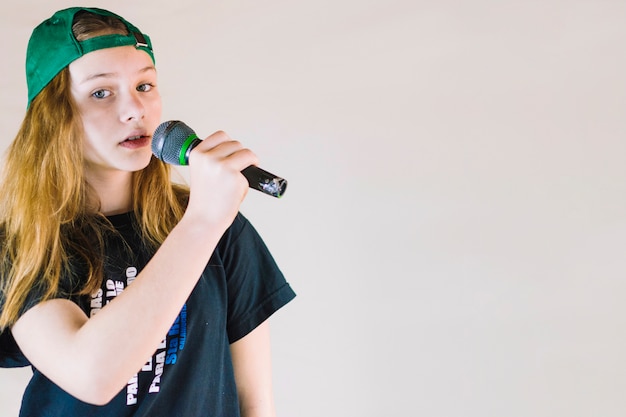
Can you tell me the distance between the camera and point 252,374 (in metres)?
1.62

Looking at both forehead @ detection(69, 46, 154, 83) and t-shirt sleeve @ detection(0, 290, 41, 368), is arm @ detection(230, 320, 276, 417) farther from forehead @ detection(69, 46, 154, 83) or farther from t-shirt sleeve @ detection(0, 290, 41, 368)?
forehead @ detection(69, 46, 154, 83)

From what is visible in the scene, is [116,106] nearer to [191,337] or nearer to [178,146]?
[178,146]

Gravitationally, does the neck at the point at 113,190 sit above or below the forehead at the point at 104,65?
below

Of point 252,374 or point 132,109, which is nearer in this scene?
point 132,109

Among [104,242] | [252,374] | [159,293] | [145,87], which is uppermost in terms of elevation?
[145,87]

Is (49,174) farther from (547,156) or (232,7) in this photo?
(547,156)

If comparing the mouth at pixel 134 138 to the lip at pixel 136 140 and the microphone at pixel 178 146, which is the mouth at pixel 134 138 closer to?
the lip at pixel 136 140

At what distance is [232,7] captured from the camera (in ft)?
7.84

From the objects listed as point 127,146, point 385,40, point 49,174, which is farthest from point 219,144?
point 385,40

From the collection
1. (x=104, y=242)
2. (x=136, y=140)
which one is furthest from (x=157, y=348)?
(x=136, y=140)

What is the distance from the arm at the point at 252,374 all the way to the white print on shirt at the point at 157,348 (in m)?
0.17

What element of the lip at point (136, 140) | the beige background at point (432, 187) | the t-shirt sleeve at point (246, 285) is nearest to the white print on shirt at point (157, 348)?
the t-shirt sleeve at point (246, 285)

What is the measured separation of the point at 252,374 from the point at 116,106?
1.87 ft

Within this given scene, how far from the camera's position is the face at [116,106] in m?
1.43
